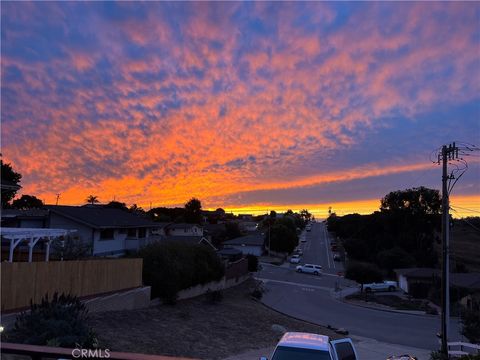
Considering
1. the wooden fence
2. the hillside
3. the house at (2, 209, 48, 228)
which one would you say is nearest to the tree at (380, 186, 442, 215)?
the hillside

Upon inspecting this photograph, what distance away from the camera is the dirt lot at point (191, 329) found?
1720 centimetres

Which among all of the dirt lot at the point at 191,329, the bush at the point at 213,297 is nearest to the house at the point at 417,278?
the bush at the point at 213,297

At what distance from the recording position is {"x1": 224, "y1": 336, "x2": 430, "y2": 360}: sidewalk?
21.2m

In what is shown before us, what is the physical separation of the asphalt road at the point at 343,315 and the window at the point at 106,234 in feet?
52.9

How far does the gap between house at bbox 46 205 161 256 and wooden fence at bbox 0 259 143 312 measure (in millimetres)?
13051

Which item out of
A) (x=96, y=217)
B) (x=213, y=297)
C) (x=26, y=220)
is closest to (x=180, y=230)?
(x=96, y=217)

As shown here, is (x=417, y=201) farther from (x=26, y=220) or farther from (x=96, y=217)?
(x=26, y=220)

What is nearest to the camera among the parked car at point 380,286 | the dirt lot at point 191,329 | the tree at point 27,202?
the dirt lot at point 191,329

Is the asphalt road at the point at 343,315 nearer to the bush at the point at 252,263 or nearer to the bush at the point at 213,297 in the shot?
the bush at the point at 252,263

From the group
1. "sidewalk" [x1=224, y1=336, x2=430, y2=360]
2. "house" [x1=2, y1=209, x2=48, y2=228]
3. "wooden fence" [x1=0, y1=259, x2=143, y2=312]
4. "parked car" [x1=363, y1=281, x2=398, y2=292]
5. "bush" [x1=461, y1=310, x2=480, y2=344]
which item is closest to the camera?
"wooden fence" [x1=0, y1=259, x2=143, y2=312]

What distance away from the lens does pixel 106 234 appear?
136 feet

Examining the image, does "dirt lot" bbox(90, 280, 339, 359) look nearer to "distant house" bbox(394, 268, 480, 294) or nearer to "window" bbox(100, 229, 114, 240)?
"window" bbox(100, 229, 114, 240)

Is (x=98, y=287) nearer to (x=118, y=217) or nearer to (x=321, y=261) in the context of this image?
(x=118, y=217)

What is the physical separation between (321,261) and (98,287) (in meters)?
78.6
